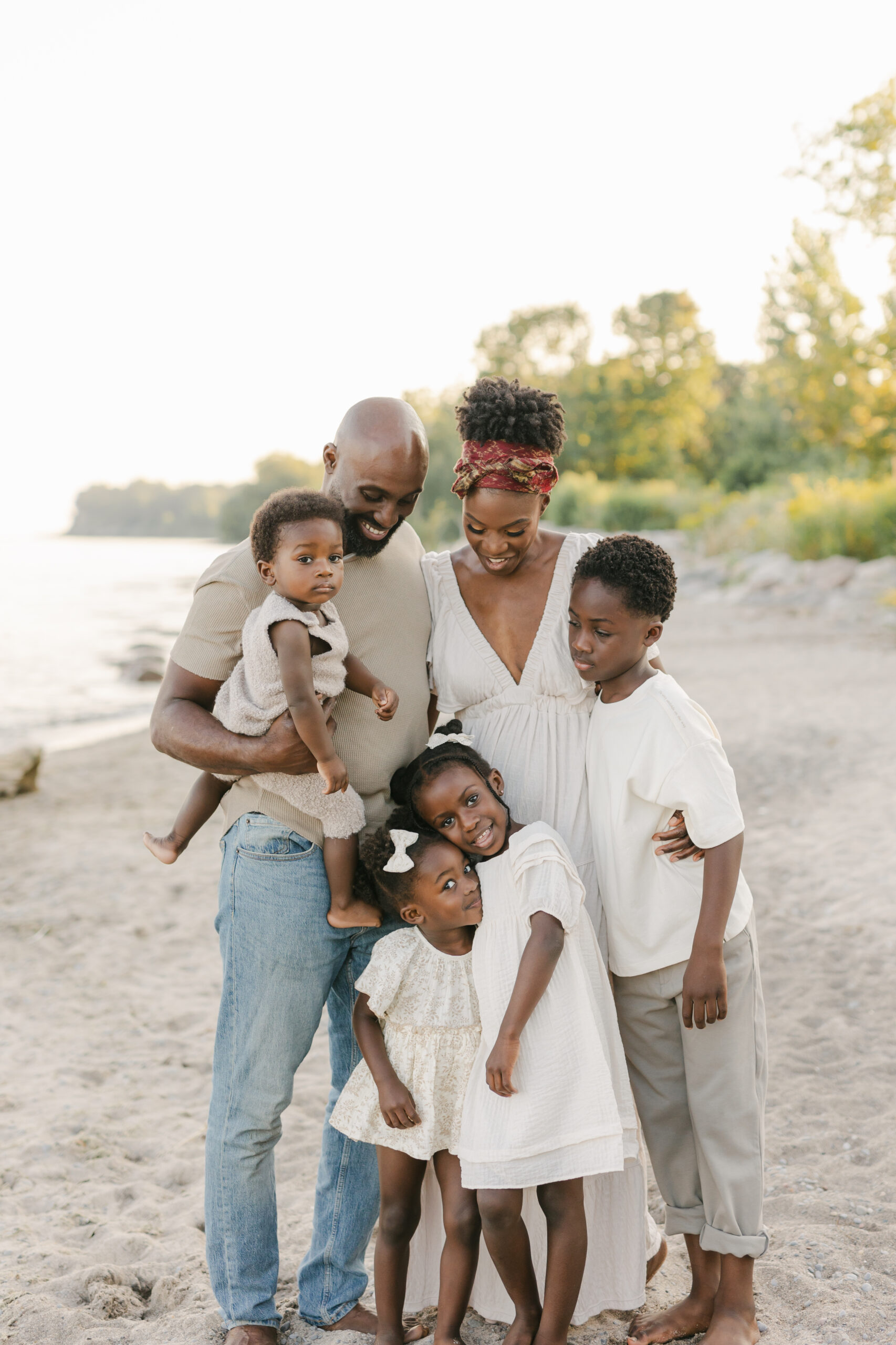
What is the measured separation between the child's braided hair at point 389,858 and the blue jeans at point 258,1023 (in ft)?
0.31

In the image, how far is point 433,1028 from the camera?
2.25 m

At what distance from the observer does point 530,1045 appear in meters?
2.14

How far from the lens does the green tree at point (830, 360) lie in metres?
24.6

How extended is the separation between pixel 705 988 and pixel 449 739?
78cm

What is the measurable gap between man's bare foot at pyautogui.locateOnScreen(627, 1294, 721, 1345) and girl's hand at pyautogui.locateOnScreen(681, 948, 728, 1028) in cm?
77

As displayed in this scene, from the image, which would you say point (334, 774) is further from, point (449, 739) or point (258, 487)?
point (258, 487)

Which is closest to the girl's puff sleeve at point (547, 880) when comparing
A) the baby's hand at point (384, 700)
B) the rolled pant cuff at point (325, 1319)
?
the baby's hand at point (384, 700)

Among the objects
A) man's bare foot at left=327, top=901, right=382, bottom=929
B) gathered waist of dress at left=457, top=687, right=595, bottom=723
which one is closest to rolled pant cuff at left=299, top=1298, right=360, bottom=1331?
man's bare foot at left=327, top=901, right=382, bottom=929

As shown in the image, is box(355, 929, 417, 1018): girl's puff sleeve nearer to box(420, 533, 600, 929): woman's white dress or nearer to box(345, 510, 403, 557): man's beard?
box(420, 533, 600, 929): woman's white dress

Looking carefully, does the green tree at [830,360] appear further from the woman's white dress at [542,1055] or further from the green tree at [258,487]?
the green tree at [258,487]

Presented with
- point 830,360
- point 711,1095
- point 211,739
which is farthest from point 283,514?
point 830,360

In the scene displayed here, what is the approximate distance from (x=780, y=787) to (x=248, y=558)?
629 centimetres

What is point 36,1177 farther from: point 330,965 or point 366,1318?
point 330,965

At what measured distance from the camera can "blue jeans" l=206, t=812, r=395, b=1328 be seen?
2.31 meters
